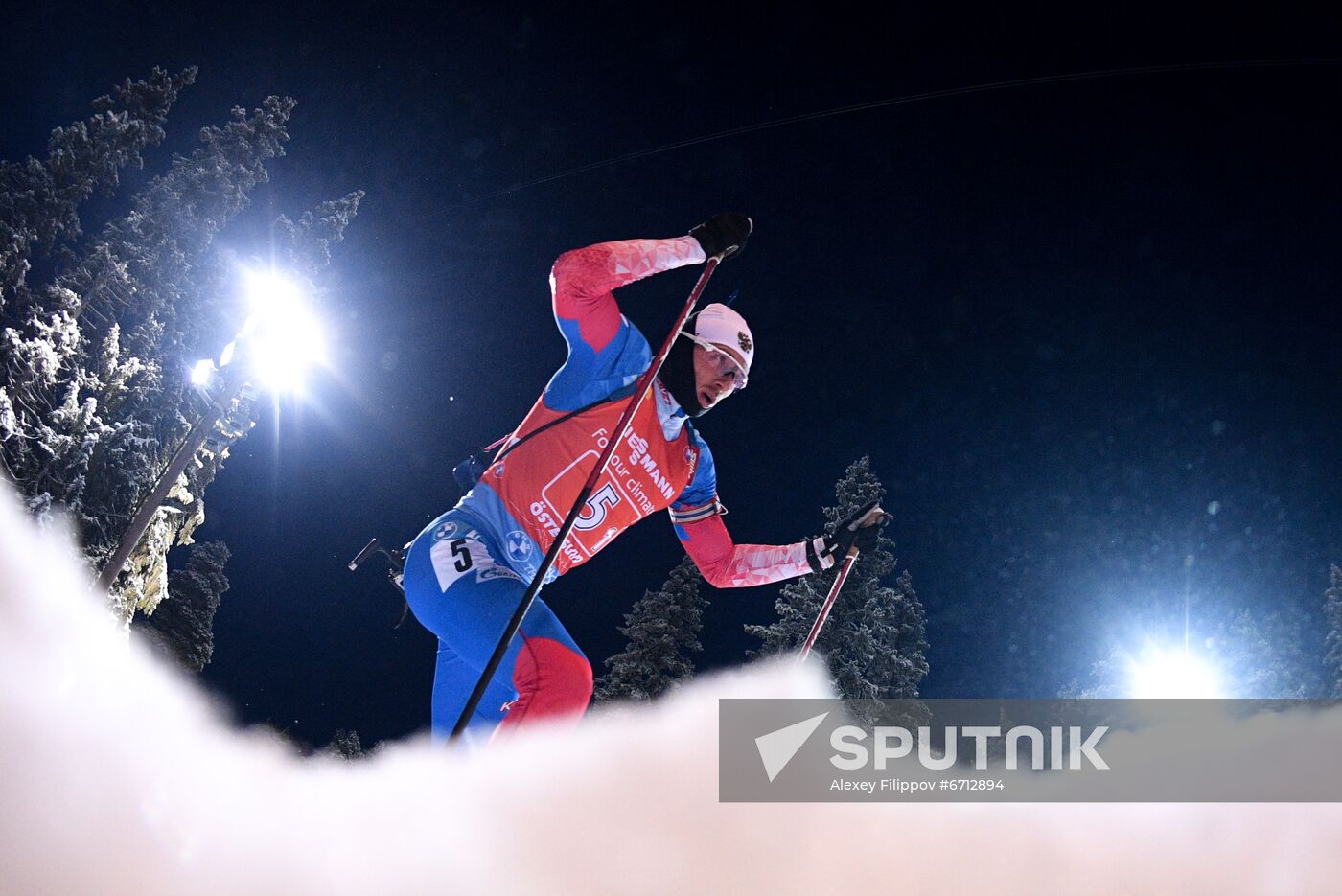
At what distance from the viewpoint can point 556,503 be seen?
4480 millimetres

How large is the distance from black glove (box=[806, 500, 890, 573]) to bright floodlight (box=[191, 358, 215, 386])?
14547 mm

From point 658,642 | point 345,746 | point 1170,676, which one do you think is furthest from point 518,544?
point 345,746

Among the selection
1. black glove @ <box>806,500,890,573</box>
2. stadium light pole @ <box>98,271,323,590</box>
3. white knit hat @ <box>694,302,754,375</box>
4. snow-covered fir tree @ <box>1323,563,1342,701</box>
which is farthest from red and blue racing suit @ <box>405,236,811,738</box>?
snow-covered fir tree @ <box>1323,563,1342,701</box>

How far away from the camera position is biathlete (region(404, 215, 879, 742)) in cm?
395

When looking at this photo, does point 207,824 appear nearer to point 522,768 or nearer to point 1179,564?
point 522,768

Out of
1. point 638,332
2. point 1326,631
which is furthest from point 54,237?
point 1326,631

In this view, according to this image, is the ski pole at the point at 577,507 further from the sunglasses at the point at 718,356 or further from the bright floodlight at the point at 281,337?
the bright floodlight at the point at 281,337

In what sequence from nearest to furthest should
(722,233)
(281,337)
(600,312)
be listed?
(600,312), (722,233), (281,337)

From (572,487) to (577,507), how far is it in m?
0.32

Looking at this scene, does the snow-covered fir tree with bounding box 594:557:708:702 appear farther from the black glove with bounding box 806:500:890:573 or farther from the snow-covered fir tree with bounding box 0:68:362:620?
the black glove with bounding box 806:500:890:573

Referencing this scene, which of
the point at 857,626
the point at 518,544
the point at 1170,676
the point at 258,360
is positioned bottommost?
the point at 518,544

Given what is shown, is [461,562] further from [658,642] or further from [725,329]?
[658,642]

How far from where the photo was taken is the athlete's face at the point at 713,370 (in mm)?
4859

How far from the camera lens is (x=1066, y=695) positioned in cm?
2231
